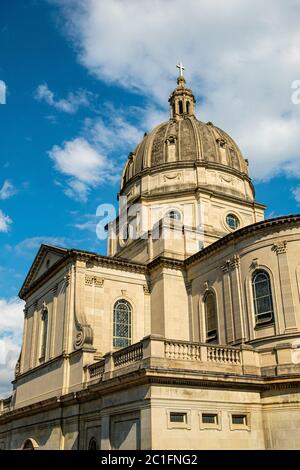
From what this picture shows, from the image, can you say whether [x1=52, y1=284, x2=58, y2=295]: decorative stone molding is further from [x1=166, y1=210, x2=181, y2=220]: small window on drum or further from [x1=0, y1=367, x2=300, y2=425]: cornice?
[x1=166, y1=210, x2=181, y2=220]: small window on drum

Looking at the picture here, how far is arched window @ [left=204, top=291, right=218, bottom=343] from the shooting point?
27109mm

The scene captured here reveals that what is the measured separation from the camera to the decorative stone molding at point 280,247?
24656mm

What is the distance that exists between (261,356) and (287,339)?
1.44 meters

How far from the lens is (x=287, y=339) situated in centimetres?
2295

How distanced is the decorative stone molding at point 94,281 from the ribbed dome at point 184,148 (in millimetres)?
13206

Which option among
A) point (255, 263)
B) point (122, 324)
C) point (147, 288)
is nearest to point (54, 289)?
point (122, 324)

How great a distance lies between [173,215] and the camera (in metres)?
36.8

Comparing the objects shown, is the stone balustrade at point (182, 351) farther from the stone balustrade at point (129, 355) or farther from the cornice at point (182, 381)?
the stone balustrade at point (129, 355)

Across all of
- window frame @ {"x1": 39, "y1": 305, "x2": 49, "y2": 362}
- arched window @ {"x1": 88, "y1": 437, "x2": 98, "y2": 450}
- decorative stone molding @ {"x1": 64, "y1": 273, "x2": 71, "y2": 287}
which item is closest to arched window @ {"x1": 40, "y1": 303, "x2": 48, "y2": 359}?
window frame @ {"x1": 39, "y1": 305, "x2": 49, "y2": 362}

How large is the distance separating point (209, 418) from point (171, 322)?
9.38 meters

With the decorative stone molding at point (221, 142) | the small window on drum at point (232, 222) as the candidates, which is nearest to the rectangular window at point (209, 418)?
the small window on drum at point (232, 222)

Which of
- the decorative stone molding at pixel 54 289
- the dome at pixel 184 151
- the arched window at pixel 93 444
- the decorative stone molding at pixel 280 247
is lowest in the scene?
the arched window at pixel 93 444

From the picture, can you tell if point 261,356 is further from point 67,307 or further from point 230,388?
point 67,307

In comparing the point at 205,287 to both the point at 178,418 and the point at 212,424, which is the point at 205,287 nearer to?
the point at 212,424
